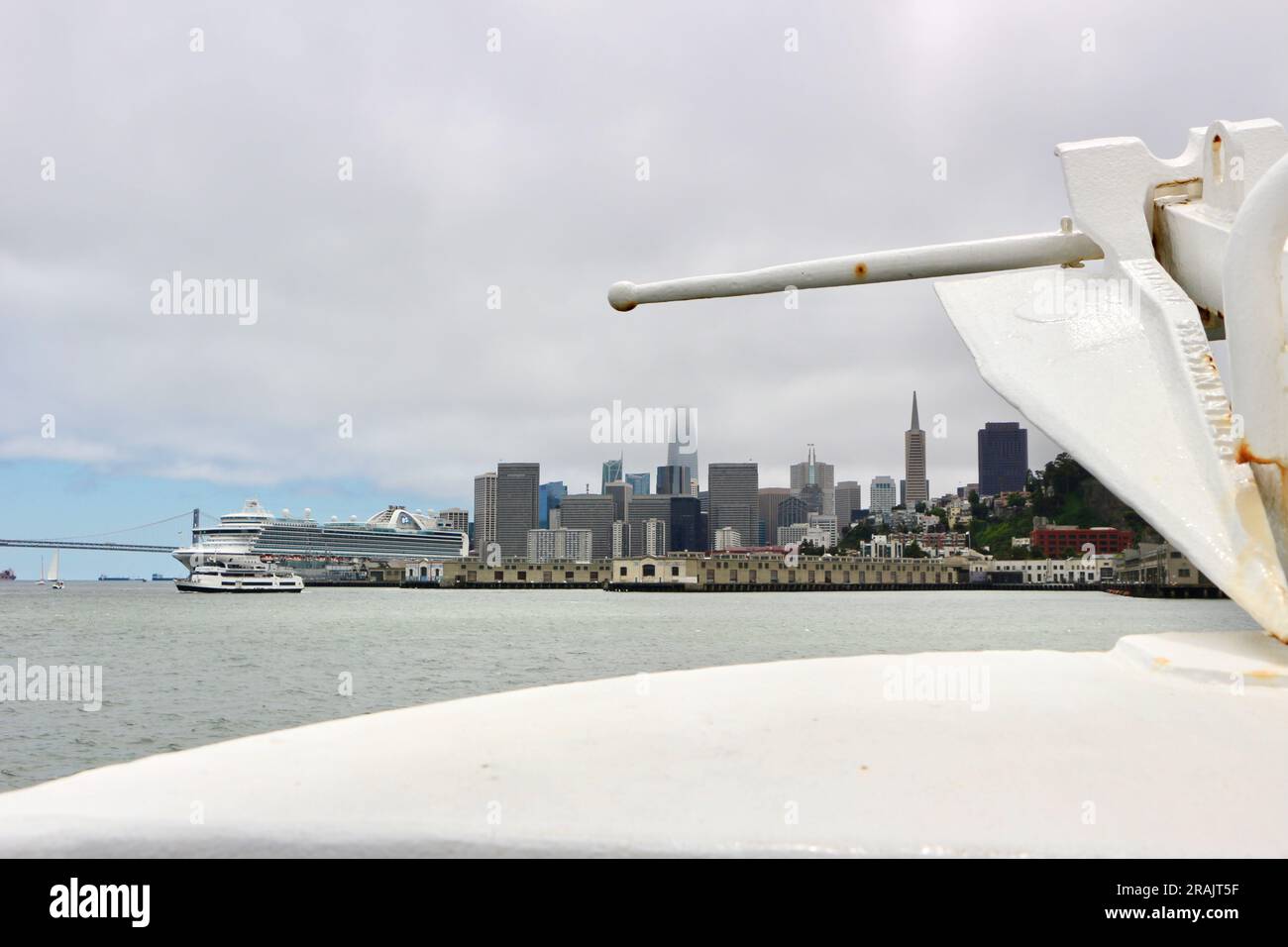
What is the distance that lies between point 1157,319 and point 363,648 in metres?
35.3

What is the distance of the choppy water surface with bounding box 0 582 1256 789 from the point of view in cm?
1828

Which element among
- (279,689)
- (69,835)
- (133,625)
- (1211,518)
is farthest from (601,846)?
(133,625)

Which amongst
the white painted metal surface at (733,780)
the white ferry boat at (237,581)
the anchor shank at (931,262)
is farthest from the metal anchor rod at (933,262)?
the white ferry boat at (237,581)

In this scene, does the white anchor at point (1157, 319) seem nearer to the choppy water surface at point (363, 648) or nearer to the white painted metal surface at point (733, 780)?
the white painted metal surface at point (733, 780)

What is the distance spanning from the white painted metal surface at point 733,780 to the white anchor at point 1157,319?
2.92ft

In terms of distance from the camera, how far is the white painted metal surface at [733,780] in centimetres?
149

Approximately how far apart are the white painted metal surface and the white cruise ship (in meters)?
111

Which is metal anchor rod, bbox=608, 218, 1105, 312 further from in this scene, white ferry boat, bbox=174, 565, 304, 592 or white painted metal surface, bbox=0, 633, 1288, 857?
white ferry boat, bbox=174, 565, 304, 592

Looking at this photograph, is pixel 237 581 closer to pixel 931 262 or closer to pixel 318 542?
pixel 318 542

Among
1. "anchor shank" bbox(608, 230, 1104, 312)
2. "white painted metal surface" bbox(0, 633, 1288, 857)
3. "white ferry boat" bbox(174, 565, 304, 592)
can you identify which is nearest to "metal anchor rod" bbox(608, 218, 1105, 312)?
"anchor shank" bbox(608, 230, 1104, 312)

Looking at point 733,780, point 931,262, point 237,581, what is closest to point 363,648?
point 931,262

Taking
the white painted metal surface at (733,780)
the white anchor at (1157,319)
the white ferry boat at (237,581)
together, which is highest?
the white anchor at (1157,319)

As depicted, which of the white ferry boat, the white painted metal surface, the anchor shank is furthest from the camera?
the white ferry boat
